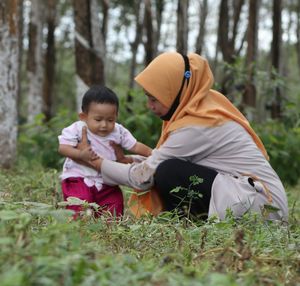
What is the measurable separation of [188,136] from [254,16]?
6392 millimetres

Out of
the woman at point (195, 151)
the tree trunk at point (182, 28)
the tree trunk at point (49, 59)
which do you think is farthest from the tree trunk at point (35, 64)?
the woman at point (195, 151)

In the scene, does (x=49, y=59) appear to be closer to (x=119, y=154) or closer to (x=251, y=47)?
(x=251, y=47)

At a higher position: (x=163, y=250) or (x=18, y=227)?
(x=18, y=227)

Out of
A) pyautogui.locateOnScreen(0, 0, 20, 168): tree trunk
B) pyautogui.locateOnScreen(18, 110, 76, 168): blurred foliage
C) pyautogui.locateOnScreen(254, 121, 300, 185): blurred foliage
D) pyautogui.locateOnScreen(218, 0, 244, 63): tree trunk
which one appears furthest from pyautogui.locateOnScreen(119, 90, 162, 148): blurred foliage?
pyautogui.locateOnScreen(218, 0, 244, 63): tree trunk

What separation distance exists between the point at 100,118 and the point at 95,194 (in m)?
0.49

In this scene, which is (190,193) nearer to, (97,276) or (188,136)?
(188,136)

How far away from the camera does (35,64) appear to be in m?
12.2

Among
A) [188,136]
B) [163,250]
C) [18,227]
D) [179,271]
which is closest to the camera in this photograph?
[18,227]

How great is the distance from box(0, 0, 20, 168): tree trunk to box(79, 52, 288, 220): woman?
2443mm

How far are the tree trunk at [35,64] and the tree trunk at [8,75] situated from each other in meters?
5.33

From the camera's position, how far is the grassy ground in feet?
6.37

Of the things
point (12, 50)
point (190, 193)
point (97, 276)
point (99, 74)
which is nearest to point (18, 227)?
point (97, 276)

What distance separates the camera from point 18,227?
214 centimetres

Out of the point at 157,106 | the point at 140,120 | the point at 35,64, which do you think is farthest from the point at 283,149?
the point at 35,64
